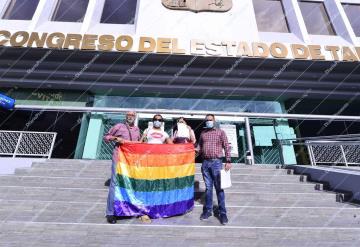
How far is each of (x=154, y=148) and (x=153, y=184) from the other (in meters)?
0.62

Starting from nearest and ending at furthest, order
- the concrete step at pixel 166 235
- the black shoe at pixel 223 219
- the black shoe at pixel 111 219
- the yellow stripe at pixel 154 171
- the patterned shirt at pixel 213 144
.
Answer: the concrete step at pixel 166 235
the black shoe at pixel 111 219
the black shoe at pixel 223 219
the yellow stripe at pixel 154 171
the patterned shirt at pixel 213 144

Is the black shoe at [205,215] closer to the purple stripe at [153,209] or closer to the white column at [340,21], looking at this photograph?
the purple stripe at [153,209]

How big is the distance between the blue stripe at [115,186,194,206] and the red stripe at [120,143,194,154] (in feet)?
2.19

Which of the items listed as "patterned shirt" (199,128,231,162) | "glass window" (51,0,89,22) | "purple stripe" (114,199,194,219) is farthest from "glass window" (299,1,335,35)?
"purple stripe" (114,199,194,219)

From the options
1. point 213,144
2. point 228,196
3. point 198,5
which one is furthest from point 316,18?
point 228,196

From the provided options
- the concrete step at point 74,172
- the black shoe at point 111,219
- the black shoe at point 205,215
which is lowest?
the black shoe at point 111,219

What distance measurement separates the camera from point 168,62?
9.59 meters

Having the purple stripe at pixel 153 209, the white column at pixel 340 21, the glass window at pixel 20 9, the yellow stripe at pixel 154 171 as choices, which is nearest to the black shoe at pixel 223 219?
the purple stripe at pixel 153 209

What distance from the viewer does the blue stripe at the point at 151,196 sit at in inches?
144

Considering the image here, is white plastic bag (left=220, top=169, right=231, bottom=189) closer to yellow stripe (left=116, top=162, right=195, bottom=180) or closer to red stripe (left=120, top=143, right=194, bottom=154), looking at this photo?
yellow stripe (left=116, top=162, right=195, bottom=180)

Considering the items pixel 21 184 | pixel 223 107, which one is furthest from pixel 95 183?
pixel 223 107

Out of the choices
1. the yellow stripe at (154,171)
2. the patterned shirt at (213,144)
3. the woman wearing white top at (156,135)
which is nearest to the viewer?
the yellow stripe at (154,171)

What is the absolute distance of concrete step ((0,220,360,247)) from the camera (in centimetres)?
298

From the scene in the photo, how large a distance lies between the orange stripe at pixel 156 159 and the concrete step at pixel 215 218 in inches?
34.3
